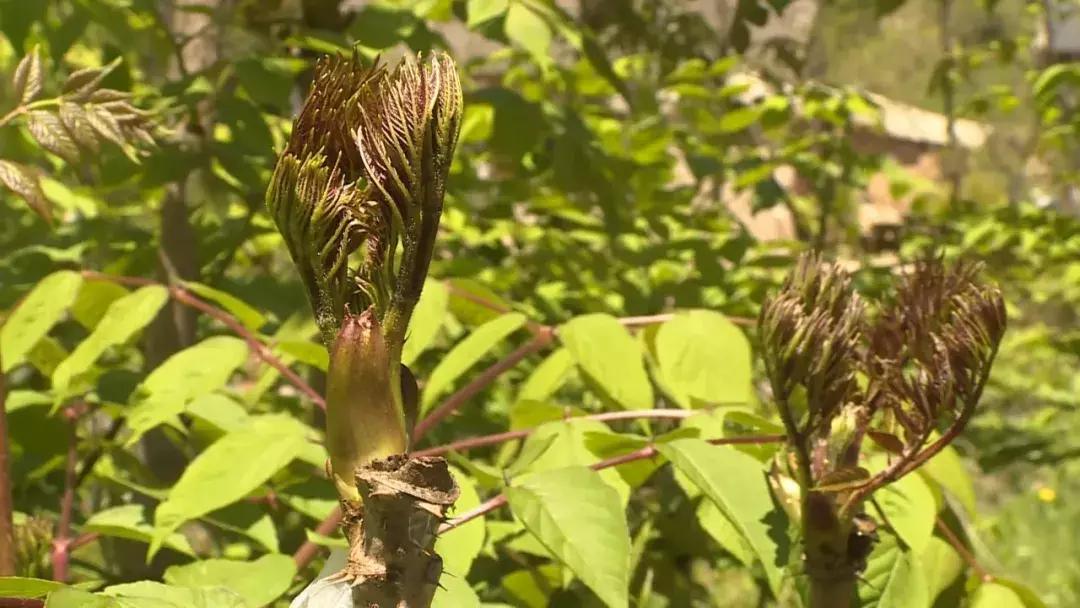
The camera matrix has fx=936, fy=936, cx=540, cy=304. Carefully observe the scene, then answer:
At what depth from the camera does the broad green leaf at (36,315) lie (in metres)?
1.05

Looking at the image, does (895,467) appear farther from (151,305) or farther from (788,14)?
(788,14)

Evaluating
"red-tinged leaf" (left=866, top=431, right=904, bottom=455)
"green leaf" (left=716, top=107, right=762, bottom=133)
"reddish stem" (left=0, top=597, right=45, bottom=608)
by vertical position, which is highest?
"green leaf" (left=716, top=107, right=762, bottom=133)

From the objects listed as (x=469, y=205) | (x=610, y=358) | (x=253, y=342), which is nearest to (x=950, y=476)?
(x=610, y=358)

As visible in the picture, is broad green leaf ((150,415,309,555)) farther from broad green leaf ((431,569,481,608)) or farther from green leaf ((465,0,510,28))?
green leaf ((465,0,510,28))

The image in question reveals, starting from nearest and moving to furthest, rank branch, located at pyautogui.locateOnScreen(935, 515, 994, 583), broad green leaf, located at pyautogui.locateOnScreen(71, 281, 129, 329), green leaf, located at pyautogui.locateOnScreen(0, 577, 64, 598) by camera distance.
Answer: green leaf, located at pyautogui.locateOnScreen(0, 577, 64, 598) < branch, located at pyautogui.locateOnScreen(935, 515, 994, 583) < broad green leaf, located at pyautogui.locateOnScreen(71, 281, 129, 329)

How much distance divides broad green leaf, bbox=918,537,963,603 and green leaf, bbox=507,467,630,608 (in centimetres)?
33

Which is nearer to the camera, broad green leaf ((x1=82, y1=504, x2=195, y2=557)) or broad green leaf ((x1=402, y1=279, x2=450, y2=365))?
broad green leaf ((x1=82, y1=504, x2=195, y2=557))

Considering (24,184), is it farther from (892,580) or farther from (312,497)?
(892,580)

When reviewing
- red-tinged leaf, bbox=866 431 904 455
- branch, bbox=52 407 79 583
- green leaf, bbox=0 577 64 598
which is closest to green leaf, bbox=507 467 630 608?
red-tinged leaf, bbox=866 431 904 455

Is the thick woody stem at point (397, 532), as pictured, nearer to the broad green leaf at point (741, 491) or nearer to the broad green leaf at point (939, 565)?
the broad green leaf at point (741, 491)

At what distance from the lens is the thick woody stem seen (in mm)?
418

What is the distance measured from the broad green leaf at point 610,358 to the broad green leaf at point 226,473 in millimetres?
308

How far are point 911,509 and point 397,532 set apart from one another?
1.68ft

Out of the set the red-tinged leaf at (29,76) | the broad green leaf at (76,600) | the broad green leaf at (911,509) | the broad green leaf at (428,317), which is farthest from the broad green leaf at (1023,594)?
the red-tinged leaf at (29,76)
